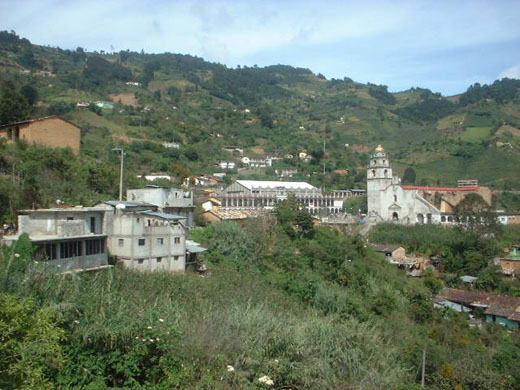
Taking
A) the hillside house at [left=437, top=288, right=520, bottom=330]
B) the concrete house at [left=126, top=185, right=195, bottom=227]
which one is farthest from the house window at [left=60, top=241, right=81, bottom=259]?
the hillside house at [left=437, top=288, right=520, bottom=330]

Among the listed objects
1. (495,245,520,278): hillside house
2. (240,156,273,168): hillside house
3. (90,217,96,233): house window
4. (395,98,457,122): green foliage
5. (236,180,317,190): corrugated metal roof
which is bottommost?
(495,245,520,278): hillside house

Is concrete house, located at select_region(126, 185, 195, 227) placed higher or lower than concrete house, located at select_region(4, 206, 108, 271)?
higher

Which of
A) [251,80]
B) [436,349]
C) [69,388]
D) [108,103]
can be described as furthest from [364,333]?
[251,80]

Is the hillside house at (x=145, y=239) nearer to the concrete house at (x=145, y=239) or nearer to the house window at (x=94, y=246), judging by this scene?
the concrete house at (x=145, y=239)

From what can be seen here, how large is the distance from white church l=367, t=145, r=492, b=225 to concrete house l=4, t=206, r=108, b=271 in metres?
25.9

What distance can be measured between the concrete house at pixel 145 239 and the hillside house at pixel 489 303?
13.5 m

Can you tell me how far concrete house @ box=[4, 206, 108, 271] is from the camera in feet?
48.9

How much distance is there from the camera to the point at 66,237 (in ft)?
50.1

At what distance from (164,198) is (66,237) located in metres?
10.0

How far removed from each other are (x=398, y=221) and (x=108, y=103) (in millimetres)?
41704

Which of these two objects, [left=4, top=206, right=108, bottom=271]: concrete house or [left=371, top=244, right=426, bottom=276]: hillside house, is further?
[left=371, top=244, right=426, bottom=276]: hillside house

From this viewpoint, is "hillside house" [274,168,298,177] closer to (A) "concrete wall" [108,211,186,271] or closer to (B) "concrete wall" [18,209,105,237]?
(A) "concrete wall" [108,211,186,271]

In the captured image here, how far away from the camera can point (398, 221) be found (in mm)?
39094

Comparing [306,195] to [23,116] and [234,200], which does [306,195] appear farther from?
[23,116]
